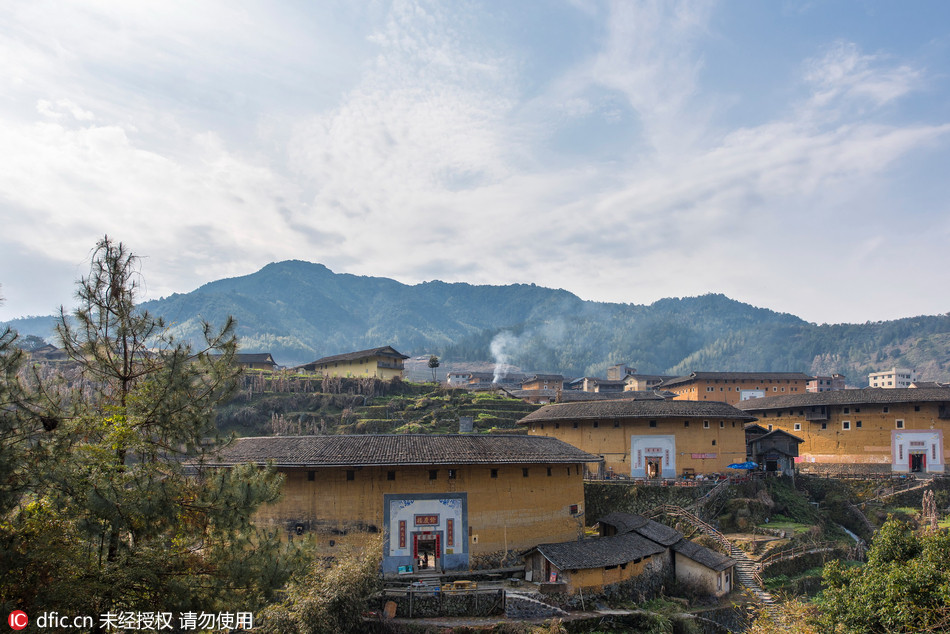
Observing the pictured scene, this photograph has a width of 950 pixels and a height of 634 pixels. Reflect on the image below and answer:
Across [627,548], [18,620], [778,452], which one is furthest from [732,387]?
[18,620]

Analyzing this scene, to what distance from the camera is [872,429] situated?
37500mm

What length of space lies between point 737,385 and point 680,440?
124 ft

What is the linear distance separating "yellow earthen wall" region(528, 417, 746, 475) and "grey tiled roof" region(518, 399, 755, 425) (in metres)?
0.58

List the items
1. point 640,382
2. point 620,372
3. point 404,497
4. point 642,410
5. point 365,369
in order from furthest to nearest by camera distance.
Result: 1. point 620,372
2. point 640,382
3. point 365,369
4. point 642,410
5. point 404,497

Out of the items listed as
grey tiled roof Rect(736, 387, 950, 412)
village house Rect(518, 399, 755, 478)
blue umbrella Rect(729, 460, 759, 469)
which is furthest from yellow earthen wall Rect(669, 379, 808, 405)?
blue umbrella Rect(729, 460, 759, 469)

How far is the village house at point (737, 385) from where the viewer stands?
65.4m

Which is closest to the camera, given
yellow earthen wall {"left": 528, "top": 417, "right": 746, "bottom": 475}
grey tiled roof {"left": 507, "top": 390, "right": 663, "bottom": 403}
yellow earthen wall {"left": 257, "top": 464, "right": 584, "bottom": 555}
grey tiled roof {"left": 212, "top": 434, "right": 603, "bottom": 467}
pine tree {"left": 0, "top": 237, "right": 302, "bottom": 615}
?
pine tree {"left": 0, "top": 237, "right": 302, "bottom": 615}

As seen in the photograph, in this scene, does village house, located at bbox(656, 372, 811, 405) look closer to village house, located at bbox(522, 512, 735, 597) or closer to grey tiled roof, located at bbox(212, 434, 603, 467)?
village house, located at bbox(522, 512, 735, 597)

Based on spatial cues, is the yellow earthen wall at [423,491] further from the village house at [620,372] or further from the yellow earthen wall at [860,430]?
the village house at [620,372]

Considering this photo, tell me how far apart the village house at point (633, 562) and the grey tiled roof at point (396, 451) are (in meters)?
3.46

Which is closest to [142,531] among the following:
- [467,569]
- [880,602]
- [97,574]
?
[97,574]

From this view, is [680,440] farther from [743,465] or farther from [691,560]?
[691,560]

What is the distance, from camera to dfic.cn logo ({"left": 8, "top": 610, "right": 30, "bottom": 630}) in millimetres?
7848

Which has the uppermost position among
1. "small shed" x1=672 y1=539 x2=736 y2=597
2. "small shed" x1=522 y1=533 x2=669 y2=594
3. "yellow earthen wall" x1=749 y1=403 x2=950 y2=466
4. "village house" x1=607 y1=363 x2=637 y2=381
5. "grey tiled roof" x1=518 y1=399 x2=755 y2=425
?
"village house" x1=607 y1=363 x2=637 y2=381
